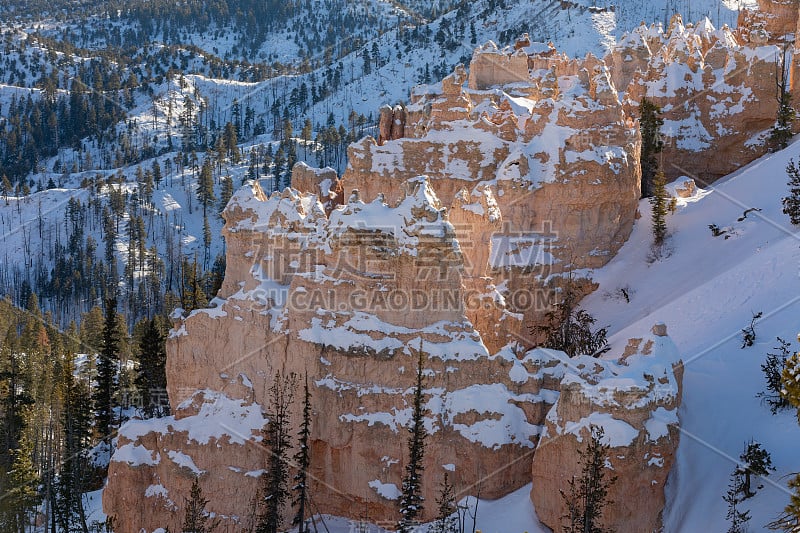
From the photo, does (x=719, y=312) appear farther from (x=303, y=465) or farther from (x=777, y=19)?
(x=777, y=19)

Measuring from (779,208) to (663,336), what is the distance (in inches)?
613

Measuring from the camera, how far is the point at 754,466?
30656mm

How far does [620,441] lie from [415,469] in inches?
271

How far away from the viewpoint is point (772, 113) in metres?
56.9

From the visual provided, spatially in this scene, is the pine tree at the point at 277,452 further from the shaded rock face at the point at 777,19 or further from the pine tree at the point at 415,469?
the shaded rock face at the point at 777,19

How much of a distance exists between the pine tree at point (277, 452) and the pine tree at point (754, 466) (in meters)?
15.1

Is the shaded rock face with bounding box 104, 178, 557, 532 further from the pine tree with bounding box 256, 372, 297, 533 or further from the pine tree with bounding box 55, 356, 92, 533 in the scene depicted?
the pine tree with bounding box 55, 356, 92, 533

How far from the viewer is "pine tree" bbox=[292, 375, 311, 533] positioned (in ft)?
108

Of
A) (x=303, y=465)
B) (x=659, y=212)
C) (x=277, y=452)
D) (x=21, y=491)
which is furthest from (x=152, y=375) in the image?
(x=659, y=212)

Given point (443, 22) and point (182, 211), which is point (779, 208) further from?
point (443, 22)

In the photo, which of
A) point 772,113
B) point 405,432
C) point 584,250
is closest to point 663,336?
point 405,432

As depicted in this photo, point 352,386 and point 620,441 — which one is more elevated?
point 620,441

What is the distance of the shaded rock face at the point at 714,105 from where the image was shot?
57062 millimetres

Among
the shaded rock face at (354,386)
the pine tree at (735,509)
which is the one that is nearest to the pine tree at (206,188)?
the shaded rock face at (354,386)
